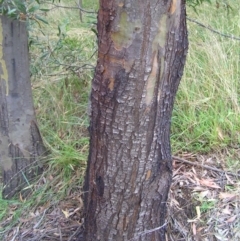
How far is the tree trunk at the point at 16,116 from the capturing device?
2572 mm

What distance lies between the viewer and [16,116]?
2693mm

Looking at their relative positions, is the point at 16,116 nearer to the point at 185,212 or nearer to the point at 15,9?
the point at 15,9

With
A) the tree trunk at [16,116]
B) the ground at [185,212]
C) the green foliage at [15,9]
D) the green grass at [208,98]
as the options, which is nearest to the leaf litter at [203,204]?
the ground at [185,212]

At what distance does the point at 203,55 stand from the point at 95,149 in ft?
6.18

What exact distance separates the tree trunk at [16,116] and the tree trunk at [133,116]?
74cm

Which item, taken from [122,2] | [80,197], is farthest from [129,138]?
[80,197]

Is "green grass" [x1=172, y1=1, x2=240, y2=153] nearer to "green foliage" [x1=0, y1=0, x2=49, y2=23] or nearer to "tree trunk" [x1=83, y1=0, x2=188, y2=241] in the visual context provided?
"tree trunk" [x1=83, y1=0, x2=188, y2=241]

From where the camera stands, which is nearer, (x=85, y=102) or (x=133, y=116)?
(x=133, y=116)

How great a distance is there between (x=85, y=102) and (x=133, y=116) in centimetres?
167

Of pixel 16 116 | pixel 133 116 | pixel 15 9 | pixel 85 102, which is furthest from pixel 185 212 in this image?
pixel 15 9

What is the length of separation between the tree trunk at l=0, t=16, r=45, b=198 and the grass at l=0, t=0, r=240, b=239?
0.39ft

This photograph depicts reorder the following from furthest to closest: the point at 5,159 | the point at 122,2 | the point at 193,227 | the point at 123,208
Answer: the point at 5,159 < the point at 193,227 < the point at 123,208 < the point at 122,2

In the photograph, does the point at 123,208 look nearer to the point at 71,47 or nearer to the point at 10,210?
the point at 10,210

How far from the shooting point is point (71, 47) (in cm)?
371
